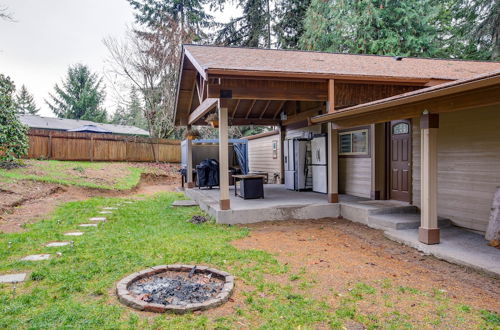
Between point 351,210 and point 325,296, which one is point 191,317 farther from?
point 351,210

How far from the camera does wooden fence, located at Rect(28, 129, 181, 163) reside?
14883 millimetres

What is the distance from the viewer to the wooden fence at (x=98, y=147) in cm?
1488

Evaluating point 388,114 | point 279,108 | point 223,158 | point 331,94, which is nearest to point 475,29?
point 279,108

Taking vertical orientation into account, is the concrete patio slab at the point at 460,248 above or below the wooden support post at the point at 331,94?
below

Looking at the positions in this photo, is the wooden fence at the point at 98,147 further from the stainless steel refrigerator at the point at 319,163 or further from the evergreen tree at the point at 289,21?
the stainless steel refrigerator at the point at 319,163

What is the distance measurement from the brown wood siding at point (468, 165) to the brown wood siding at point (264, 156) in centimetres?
667

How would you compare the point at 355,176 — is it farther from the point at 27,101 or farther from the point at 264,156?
the point at 27,101

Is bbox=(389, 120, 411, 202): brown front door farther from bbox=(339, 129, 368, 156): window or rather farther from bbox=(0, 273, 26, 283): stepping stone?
bbox=(0, 273, 26, 283): stepping stone

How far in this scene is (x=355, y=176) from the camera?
831 cm

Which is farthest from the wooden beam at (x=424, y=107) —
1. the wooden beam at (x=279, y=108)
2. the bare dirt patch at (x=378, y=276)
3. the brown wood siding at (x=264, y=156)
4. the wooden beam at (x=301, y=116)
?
the brown wood siding at (x=264, y=156)

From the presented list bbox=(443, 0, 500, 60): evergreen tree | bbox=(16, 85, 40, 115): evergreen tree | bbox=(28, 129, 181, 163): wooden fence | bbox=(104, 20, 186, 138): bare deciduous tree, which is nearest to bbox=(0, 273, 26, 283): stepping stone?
bbox=(28, 129, 181, 163): wooden fence

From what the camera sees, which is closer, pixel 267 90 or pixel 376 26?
pixel 267 90

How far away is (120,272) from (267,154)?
10.4 metres

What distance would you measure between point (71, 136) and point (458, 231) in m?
16.2
